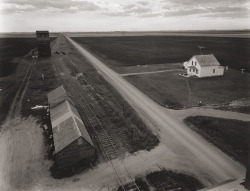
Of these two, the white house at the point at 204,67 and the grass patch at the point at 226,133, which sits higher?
the white house at the point at 204,67

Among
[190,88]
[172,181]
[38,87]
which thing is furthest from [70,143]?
[190,88]

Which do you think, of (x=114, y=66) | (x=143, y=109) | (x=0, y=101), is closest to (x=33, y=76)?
(x=0, y=101)

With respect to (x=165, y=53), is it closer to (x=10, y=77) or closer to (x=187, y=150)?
(x=10, y=77)

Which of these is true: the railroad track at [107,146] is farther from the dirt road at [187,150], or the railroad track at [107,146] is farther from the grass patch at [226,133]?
the grass patch at [226,133]

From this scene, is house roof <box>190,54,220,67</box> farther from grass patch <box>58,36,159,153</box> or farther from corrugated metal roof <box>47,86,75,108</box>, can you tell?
corrugated metal roof <box>47,86,75,108</box>

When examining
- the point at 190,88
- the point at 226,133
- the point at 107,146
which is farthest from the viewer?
the point at 190,88

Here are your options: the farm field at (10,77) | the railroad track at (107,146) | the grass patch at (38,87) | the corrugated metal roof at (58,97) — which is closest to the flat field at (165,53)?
the grass patch at (38,87)

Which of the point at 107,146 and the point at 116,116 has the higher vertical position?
the point at 116,116
